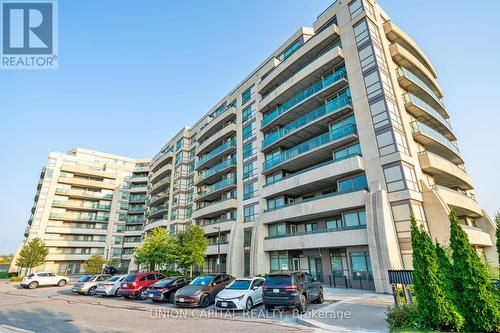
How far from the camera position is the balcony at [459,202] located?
23391mm

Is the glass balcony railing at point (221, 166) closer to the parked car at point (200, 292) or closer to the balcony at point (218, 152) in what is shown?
the balcony at point (218, 152)

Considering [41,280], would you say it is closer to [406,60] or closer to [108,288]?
[108,288]

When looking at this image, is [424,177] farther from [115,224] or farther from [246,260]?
[115,224]

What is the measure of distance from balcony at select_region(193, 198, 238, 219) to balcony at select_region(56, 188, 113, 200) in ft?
124

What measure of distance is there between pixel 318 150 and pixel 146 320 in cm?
2114

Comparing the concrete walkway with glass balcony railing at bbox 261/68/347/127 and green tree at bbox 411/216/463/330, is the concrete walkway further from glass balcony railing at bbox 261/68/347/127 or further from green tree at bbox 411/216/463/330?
glass balcony railing at bbox 261/68/347/127

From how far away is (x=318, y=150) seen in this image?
2727cm

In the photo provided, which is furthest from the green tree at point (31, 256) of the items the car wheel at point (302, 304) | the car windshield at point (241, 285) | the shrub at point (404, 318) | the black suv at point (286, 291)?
the shrub at point (404, 318)

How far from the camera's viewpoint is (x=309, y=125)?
28578mm

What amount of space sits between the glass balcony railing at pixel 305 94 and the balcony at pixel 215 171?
796cm

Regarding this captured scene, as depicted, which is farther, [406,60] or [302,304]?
[406,60]

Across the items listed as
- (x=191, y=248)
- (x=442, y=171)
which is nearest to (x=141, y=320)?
(x=191, y=248)

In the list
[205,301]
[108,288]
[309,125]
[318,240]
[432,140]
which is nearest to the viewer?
[205,301]

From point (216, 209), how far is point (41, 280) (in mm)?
21260
